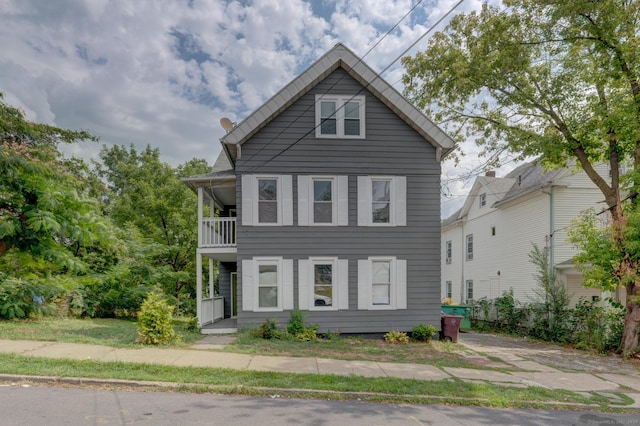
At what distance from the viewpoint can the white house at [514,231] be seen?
A: 16.2 meters

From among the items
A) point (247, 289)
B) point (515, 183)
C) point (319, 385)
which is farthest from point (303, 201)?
point (515, 183)

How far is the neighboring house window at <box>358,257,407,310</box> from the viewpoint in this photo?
468 inches

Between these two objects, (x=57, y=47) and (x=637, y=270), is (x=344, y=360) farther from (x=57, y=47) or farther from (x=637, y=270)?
(x=57, y=47)

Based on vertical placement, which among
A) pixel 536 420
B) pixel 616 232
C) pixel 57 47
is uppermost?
pixel 57 47

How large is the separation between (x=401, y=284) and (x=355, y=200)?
3.00 meters

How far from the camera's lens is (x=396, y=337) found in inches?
452

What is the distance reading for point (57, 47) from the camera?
10609mm

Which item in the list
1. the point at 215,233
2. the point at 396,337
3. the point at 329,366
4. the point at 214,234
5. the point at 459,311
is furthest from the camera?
the point at 459,311

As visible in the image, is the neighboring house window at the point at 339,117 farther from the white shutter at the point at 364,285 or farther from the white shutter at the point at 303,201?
the white shutter at the point at 364,285

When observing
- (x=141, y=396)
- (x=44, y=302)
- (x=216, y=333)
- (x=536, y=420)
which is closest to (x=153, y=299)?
(x=216, y=333)

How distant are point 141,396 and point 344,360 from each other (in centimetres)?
427

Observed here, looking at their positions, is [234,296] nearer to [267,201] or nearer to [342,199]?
[267,201]

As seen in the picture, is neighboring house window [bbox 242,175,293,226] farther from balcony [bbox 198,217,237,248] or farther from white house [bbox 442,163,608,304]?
white house [bbox 442,163,608,304]

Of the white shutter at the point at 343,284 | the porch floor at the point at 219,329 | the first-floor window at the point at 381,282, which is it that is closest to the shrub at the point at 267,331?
the porch floor at the point at 219,329
